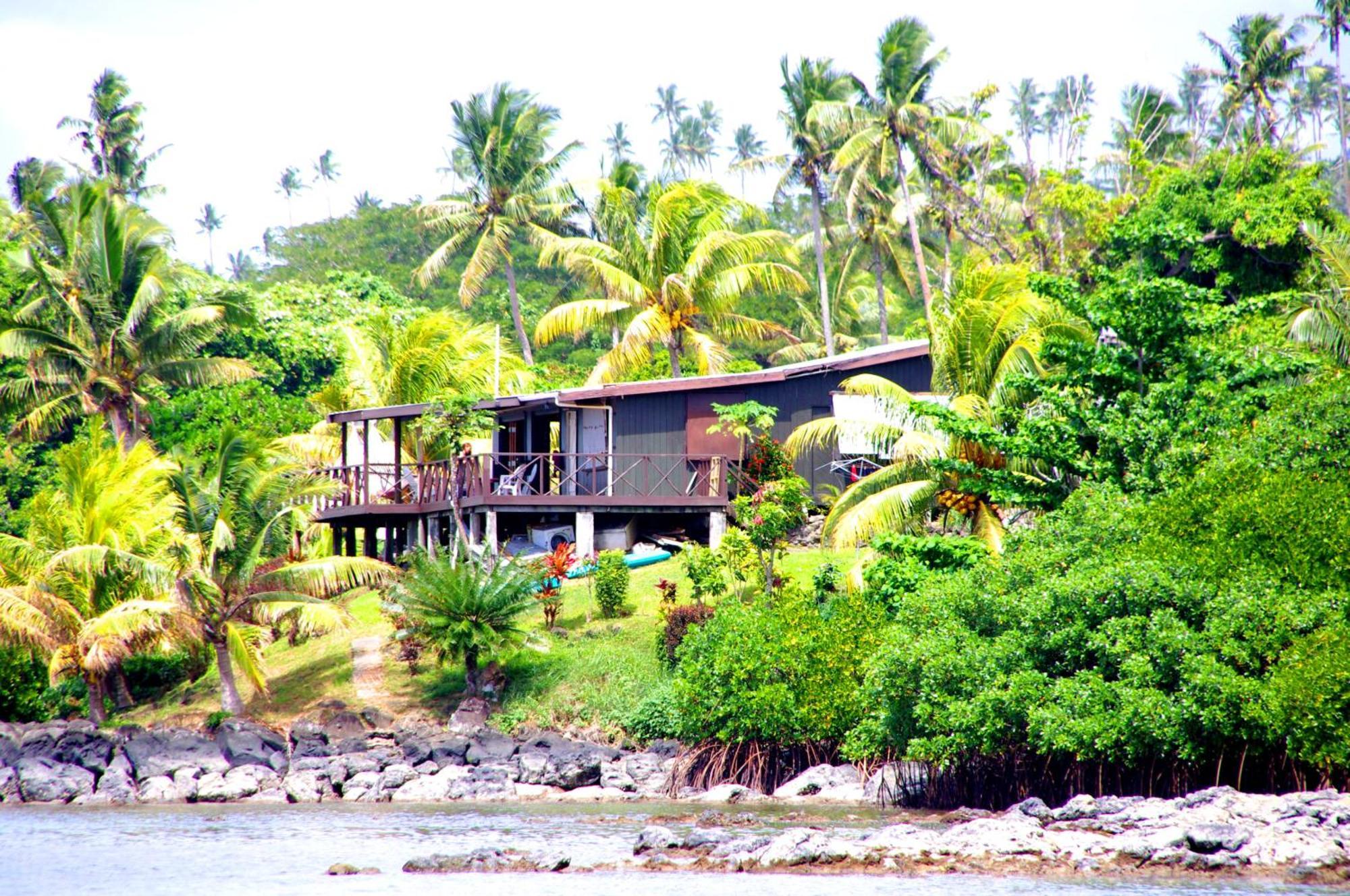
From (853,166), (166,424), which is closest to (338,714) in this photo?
(166,424)

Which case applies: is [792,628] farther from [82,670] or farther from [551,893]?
[82,670]

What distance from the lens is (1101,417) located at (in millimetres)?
21609

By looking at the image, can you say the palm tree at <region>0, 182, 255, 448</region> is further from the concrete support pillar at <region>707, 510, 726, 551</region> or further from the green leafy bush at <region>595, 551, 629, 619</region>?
the concrete support pillar at <region>707, 510, 726, 551</region>

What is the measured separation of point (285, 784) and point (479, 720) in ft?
11.8

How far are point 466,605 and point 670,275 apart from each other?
43.8ft

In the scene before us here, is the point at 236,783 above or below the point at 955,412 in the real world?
below

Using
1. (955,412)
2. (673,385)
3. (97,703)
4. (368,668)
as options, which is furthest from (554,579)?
(955,412)

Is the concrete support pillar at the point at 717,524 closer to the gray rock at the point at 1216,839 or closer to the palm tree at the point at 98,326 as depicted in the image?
the palm tree at the point at 98,326

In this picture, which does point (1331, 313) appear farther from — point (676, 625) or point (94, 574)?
point (94, 574)

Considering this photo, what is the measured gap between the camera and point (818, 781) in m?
22.0

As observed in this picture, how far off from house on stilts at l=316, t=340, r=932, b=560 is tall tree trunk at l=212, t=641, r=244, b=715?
5.26 metres

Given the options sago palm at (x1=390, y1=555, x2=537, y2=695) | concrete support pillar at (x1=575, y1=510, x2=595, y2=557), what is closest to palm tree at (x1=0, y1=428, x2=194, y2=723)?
sago palm at (x1=390, y1=555, x2=537, y2=695)

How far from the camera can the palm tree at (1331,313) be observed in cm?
2509

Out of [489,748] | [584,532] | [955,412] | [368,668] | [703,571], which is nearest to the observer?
[955,412]
